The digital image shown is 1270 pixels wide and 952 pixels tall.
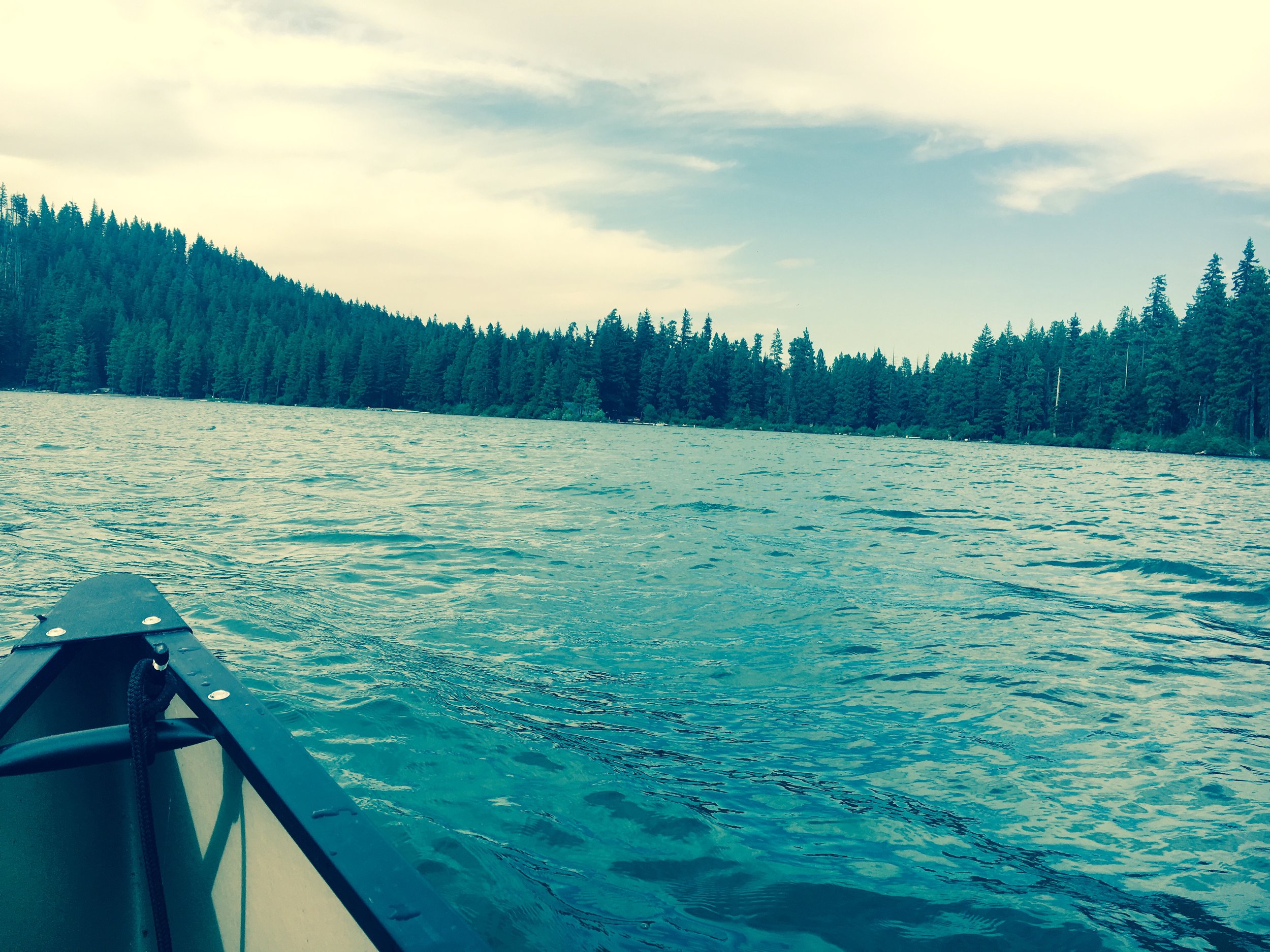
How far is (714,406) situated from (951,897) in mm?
125634

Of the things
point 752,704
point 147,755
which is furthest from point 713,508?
point 147,755

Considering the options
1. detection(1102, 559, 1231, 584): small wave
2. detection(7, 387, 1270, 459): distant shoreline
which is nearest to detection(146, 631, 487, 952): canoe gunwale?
detection(1102, 559, 1231, 584): small wave

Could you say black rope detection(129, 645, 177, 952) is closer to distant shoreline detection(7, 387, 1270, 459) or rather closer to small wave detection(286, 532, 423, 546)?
small wave detection(286, 532, 423, 546)

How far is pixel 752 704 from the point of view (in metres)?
5.66

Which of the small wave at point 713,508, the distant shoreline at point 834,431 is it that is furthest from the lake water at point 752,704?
the distant shoreline at point 834,431

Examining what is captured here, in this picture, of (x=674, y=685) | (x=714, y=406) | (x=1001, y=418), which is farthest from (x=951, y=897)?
(x=714, y=406)

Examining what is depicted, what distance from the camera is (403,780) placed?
454 cm

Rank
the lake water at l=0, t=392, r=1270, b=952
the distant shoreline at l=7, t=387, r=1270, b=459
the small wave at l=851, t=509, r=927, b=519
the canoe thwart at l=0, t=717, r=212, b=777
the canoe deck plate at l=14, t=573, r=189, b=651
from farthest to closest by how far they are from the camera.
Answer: the distant shoreline at l=7, t=387, r=1270, b=459 → the small wave at l=851, t=509, r=927, b=519 → the lake water at l=0, t=392, r=1270, b=952 → the canoe deck plate at l=14, t=573, r=189, b=651 → the canoe thwart at l=0, t=717, r=212, b=777

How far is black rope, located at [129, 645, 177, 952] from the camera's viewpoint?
208 centimetres

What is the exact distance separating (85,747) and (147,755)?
0.18 metres

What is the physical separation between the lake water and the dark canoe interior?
132cm

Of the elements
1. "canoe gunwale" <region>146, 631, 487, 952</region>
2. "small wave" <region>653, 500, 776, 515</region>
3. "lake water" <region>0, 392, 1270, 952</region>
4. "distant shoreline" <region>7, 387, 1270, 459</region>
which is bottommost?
"lake water" <region>0, 392, 1270, 952</region>

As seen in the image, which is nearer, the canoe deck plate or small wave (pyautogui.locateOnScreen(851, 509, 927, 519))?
the canoe deck plate

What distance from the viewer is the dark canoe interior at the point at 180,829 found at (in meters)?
1.82
